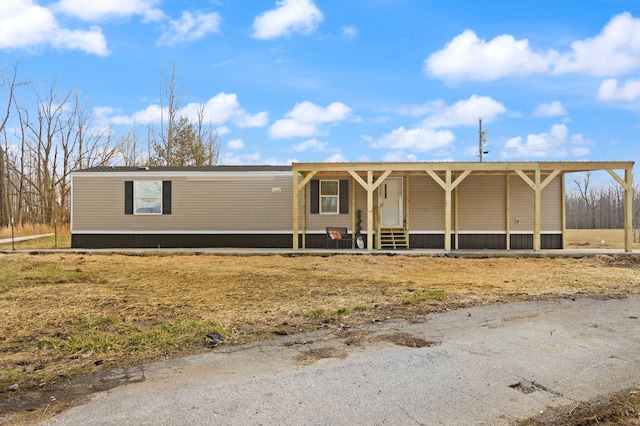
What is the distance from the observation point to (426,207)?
14992 millimetres

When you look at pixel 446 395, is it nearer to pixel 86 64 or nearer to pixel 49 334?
pixel 49 334

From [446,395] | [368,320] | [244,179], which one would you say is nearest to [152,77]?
[244,179]

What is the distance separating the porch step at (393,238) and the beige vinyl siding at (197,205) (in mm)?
2960

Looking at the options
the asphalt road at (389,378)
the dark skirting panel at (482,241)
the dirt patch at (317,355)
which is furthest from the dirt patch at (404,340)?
the dark skirting panel at (482,241)

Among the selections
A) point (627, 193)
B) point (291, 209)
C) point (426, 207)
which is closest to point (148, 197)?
point (291, 209)

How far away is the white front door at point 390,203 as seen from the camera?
1523cm

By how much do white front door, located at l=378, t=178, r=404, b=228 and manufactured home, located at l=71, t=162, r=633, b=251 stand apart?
3cm

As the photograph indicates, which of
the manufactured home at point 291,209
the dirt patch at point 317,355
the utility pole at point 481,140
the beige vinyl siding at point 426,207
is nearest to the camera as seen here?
the dirt patch at point 317,355

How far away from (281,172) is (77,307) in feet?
31.0

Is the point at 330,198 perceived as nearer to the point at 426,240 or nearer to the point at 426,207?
the point at 426,207

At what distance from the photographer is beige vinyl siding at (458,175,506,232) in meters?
14.9

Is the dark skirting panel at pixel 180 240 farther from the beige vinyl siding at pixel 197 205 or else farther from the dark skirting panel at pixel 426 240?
the dark skirting panel at pixel 426 240

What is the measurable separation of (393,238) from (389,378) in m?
11.3

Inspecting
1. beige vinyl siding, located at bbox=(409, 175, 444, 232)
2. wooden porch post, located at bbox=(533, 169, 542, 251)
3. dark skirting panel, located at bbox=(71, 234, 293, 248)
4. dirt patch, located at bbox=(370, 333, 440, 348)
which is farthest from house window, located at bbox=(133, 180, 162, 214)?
dirt patch, located at bbox=(370, 333, 440, 348)
